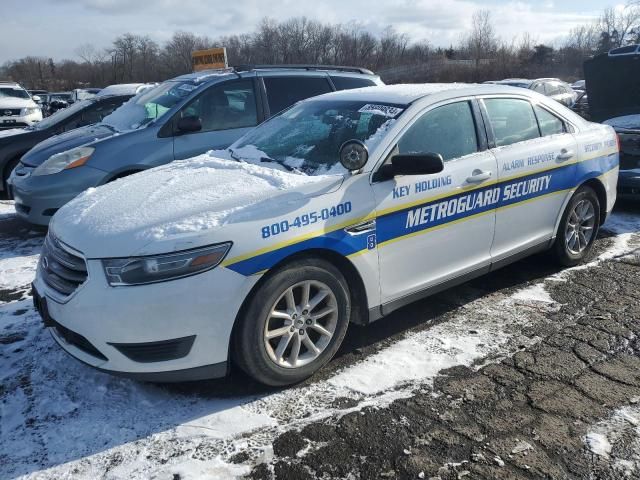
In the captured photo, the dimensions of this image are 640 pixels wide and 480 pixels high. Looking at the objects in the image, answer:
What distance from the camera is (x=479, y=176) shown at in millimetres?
3891

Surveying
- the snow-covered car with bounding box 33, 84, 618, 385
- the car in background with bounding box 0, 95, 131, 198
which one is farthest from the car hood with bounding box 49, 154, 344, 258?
the car in background with bounding box 0, 95, 131, 198

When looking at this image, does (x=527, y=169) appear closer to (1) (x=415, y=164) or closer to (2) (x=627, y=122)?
(1) (x=415, y=164)

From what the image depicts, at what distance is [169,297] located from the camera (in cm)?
273

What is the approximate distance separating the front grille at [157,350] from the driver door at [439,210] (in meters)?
1.29

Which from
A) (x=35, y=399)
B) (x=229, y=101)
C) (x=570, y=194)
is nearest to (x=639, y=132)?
(x=570, y=194)

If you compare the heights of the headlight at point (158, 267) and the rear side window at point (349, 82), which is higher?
the rear side window at point (349, 82)

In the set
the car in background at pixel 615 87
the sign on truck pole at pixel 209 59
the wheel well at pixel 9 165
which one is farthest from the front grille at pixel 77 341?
the sign on truck pole at pixel 209 59

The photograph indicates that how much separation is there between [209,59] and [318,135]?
1141 centimetres

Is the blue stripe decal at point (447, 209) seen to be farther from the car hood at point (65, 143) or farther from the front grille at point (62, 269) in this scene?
the car hood at point (65, 143)

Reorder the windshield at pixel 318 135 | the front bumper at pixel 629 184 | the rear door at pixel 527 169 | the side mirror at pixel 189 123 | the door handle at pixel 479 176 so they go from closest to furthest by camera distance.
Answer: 1. the windshield at pixel 318 135
2. the door handle at pixel 479 176
3. the rear door at pixel 527 169
4. the side mirror at pixel 189 123
5. the front bumper at pixel 629 184

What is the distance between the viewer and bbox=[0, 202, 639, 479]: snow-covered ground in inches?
103

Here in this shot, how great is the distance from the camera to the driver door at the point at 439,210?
345 cm

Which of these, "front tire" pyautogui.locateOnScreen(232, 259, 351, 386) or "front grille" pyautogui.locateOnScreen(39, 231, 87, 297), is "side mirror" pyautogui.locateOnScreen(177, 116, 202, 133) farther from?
"front tire" pyautogui.locateOnScreen(232, 259, 351, 386)

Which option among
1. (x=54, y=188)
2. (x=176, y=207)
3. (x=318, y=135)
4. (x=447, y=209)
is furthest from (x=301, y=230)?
(x=54, y=188)
